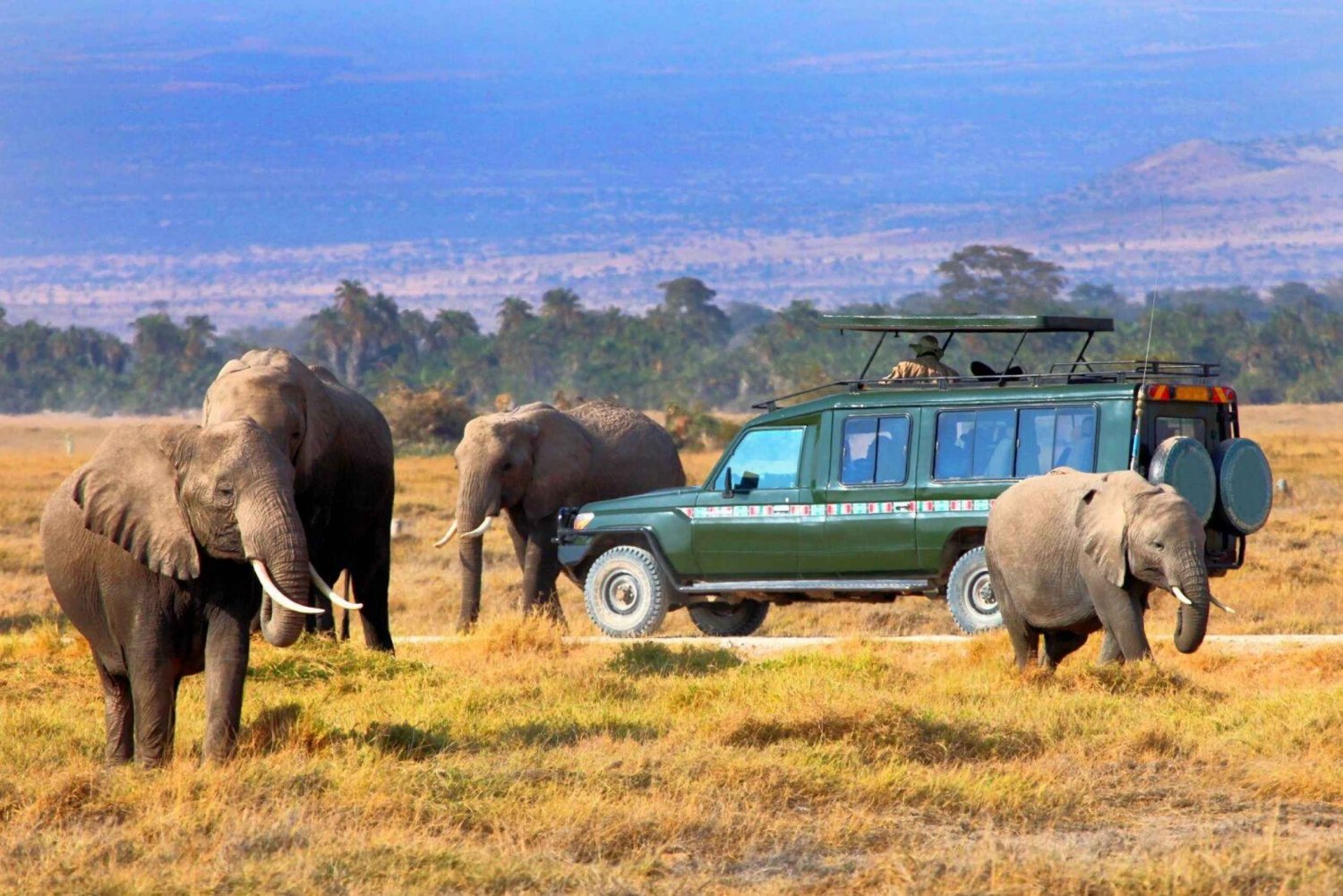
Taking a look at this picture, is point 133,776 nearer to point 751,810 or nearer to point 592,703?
point 751,810

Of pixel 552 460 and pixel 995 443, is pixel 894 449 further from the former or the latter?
pixel 552 460

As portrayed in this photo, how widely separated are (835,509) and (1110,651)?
158 inches

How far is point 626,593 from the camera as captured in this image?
62.1ft

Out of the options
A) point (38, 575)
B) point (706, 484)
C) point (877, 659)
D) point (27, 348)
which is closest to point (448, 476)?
point (38, 575)

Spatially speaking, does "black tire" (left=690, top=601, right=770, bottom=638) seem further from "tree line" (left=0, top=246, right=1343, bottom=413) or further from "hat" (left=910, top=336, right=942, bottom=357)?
"tree line" (left=0, top=246, right=1343, bottom=413)

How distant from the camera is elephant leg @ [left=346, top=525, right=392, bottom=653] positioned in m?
16.5

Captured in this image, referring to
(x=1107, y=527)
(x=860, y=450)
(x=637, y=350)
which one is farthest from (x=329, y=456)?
(x=637, y=350)

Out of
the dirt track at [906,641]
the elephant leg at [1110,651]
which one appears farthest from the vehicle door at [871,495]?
the elephant leg at [1110,651]

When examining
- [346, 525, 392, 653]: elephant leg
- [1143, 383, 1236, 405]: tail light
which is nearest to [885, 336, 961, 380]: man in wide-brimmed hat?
[1143, 383, 1236, 405]: tail light

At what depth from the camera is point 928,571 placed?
17.2 meters

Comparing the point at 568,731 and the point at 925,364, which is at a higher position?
the point at 925,364

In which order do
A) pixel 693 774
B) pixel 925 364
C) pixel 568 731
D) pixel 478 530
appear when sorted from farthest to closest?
1. pixel 478 530
2. pixel 925 364
3. pixel 568 731
4. pixel 693 774

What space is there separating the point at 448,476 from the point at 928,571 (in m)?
27.8

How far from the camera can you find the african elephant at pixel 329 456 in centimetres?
1477
